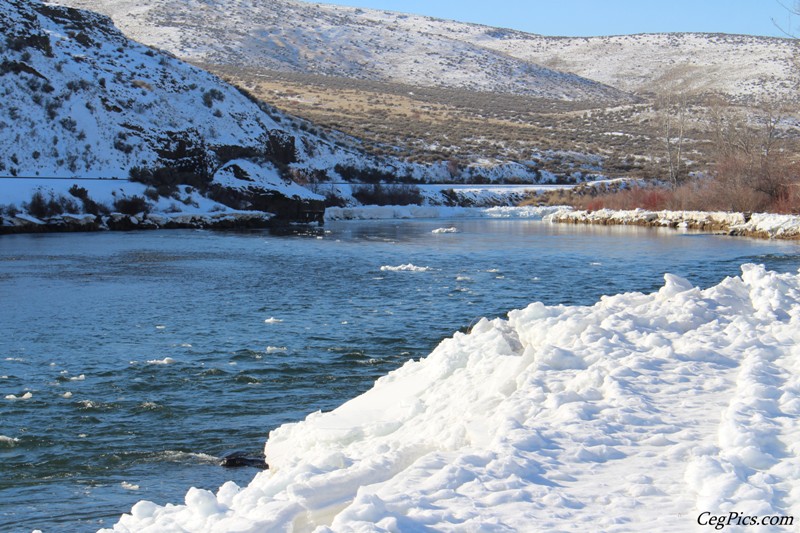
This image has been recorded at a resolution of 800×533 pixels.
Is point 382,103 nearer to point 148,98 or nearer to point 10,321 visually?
point 148,98

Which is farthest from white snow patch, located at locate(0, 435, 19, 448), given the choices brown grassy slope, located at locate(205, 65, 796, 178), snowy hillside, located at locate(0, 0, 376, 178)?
brown grassy slope, located at locate(205, 65, 796, 178)

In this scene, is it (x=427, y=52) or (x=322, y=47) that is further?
(x=427, y=52)

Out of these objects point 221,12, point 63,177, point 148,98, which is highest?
point 221,12

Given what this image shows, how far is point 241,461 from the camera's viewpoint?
7.88 m

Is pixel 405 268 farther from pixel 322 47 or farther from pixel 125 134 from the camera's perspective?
pixel 322 47

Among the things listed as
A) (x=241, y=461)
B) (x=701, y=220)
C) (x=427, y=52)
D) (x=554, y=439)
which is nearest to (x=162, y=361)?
(x=241, y=461)

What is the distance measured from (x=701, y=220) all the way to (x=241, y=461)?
118 feet

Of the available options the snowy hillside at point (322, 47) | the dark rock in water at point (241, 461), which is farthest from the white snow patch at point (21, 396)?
the snowy hillside at point (322, 47)

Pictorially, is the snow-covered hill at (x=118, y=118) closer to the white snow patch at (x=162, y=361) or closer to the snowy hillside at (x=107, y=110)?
the snowy hillside at (x=107, y=110)

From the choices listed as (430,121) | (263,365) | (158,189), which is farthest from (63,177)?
(430,121)

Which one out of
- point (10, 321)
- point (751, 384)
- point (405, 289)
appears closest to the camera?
point (751, 384)

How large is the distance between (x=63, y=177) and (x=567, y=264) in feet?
90.6

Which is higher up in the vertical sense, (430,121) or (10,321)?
(430,121)

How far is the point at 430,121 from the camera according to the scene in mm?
96312
